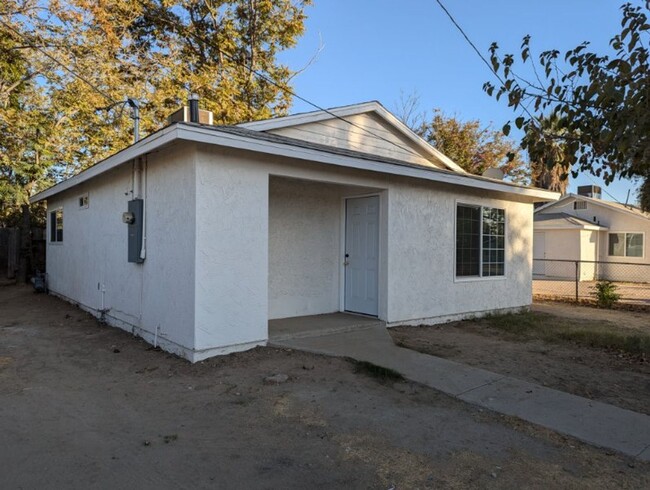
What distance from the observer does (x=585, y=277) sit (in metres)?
22.3

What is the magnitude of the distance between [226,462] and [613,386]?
449 cm

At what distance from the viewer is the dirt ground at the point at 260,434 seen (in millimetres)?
3199

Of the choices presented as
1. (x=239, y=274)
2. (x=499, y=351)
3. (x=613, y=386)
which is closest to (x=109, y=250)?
(x=239, y=274)

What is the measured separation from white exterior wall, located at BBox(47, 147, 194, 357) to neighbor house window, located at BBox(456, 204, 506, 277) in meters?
5.58

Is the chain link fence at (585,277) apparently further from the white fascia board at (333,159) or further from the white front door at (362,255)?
the white front door at (362,255)

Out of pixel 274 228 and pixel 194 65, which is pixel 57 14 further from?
pixel 274 228

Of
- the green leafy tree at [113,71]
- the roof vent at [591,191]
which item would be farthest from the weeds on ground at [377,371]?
the roof vent at [591,191]

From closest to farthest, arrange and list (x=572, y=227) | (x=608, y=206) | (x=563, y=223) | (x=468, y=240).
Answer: (x=468, y=240) → (x=572, y=227) → (x=563, y=223) → (x=608, y=206)

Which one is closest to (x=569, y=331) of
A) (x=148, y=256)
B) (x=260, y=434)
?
(x=260, y=434)

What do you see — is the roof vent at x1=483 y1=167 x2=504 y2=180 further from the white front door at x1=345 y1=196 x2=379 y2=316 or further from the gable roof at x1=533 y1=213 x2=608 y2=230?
the gable roof at x1=533 y1=213 x2=608 y2=230

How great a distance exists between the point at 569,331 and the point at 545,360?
2.55 metres

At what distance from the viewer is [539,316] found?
1045 cm

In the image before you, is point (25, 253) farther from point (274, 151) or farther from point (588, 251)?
point (588, 251)

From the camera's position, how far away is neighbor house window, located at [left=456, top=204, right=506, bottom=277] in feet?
30.9
